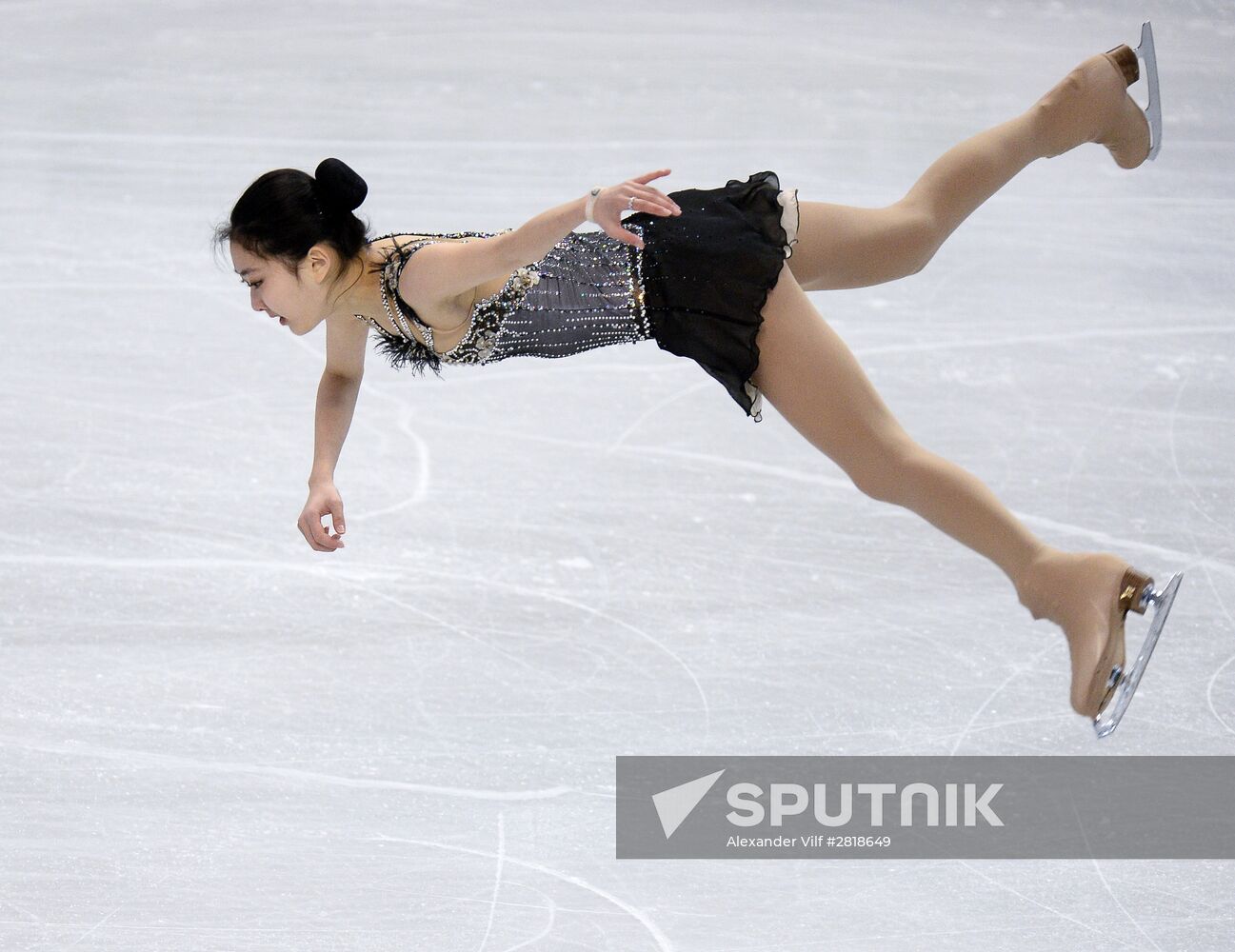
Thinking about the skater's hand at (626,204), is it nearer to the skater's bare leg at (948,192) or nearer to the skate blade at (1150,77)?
the skater's bare leg at (948,192)

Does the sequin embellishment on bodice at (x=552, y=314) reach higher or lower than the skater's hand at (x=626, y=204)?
lower

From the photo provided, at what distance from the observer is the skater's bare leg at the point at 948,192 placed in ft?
8.06

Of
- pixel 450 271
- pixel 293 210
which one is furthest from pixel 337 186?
pixel 450 271

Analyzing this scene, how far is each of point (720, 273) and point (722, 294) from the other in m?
0.04

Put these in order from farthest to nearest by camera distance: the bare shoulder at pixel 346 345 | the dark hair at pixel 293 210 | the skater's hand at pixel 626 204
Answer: the bare shoulder at pixel 346 345, the dark hair at pixel 293 210, the skater's hand at pixel 626 204

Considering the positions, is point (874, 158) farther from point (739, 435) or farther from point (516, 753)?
point (516, 753)

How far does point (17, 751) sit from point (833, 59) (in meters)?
4.08

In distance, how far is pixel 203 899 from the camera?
8.36 feet

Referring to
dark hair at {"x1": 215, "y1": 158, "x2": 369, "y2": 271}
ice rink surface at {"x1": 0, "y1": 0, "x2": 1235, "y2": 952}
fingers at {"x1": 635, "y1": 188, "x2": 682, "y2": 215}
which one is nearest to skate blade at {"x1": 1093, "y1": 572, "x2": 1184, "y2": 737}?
ice rink surface at {"x1": 0, "y1": 0, "x2": 1235, "y2": 952}

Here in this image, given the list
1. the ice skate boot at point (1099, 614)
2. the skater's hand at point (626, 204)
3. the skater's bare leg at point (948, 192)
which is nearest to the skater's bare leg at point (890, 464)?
the ice skate boot at point (1099, 614)

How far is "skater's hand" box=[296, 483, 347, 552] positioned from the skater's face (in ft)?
0.87

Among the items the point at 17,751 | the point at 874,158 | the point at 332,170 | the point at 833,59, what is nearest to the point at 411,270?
the point at 332,170

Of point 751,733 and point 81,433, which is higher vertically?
point 81,433

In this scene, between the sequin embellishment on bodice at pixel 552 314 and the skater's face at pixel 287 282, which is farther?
the sequin embellishment on bodice at pixel 552 314
